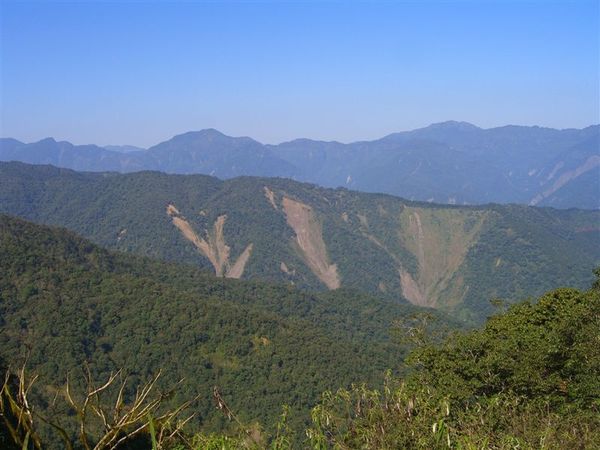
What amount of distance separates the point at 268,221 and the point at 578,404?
161m

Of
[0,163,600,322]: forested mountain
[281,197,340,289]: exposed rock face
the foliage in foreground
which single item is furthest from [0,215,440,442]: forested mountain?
[281,197,340,289]: exposed rock face

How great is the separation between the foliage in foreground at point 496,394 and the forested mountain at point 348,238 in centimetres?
12166

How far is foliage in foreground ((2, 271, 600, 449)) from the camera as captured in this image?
11523 mm

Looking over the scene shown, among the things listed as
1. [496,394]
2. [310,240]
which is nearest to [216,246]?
[310,240]

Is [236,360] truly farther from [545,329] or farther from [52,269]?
[545,329]

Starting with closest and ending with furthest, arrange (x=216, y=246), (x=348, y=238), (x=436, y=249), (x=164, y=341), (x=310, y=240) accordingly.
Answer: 1. (x=164, y=341)
2. (x=436, y=249)
3. (x=216, y=246)
4. (x=348, y=238)
5. (x=310, y=240)

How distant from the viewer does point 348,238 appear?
7072 inches

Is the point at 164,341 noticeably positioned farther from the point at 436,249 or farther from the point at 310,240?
the point at 436,249

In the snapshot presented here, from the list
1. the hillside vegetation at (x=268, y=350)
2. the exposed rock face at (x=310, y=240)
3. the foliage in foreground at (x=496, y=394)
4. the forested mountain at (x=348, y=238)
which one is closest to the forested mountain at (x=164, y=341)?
the hillside vegetation at (x=268, y=350)

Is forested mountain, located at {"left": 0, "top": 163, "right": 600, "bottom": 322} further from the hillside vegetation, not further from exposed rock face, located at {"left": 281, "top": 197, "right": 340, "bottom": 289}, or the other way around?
the hillside vegetation

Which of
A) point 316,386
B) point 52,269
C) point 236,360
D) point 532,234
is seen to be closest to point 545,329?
point 316,386

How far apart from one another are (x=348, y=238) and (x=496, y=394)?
518 ft

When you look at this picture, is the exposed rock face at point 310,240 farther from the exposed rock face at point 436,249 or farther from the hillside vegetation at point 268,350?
the hillside vegetation at point 268,350

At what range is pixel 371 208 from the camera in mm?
192875
